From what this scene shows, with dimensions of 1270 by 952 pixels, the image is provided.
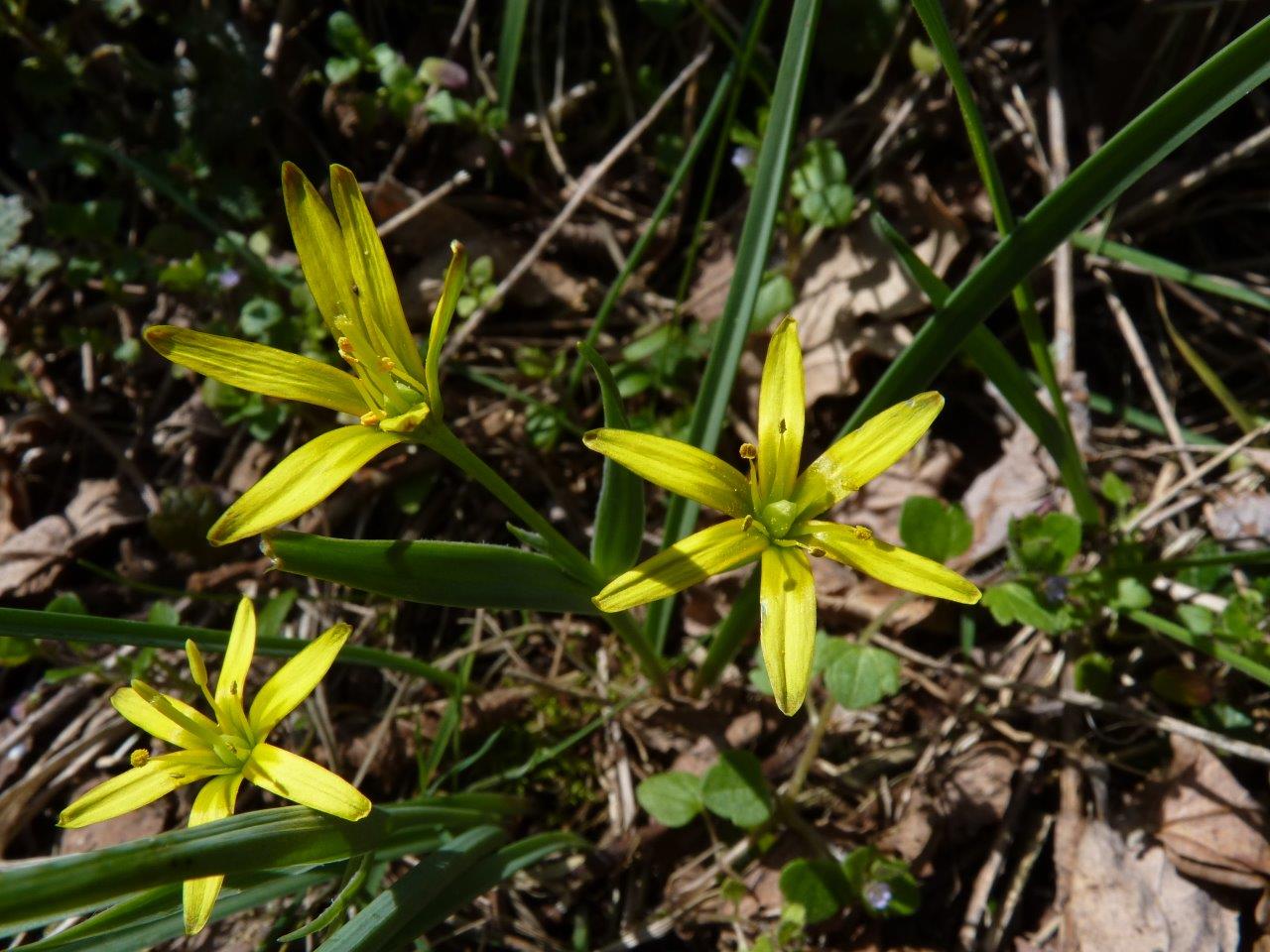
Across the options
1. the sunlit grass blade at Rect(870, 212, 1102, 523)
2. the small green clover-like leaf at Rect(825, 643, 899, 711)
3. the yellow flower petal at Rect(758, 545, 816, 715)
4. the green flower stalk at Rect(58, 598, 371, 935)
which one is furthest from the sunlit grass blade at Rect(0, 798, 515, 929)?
the sunlit grass blade at Rect(870, 212, 1102, 523)

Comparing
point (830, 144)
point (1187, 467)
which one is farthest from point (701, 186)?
point (1187, 467)

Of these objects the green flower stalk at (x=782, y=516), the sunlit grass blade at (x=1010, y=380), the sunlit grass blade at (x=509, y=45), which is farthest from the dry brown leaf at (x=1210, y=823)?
the sunlit grass blade at (x=509, y=45)

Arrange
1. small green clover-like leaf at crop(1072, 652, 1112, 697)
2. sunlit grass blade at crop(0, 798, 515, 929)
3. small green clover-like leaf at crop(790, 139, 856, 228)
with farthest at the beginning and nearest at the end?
small green clover-like leaf at crop(790, 139, 856, 228) → small green clover-like leaf at crop(1072, 652, 1112, 697) → sunlit grass blade at crop(0, 798, 515, 929)

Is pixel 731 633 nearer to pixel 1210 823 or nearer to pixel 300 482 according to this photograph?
pixel 300 482

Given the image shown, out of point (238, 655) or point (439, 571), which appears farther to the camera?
point (238, 655)

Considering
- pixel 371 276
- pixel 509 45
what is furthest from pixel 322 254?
pixel 509 45

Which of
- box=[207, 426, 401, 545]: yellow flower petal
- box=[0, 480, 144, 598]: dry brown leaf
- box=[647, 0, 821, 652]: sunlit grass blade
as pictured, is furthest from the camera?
box=[0, 480, 144, 598]: dry brown leaf

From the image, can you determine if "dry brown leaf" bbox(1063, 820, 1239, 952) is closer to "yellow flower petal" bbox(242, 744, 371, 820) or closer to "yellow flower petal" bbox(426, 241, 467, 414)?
"yellow flower petal" bbox(242, 744, 371, 820)
